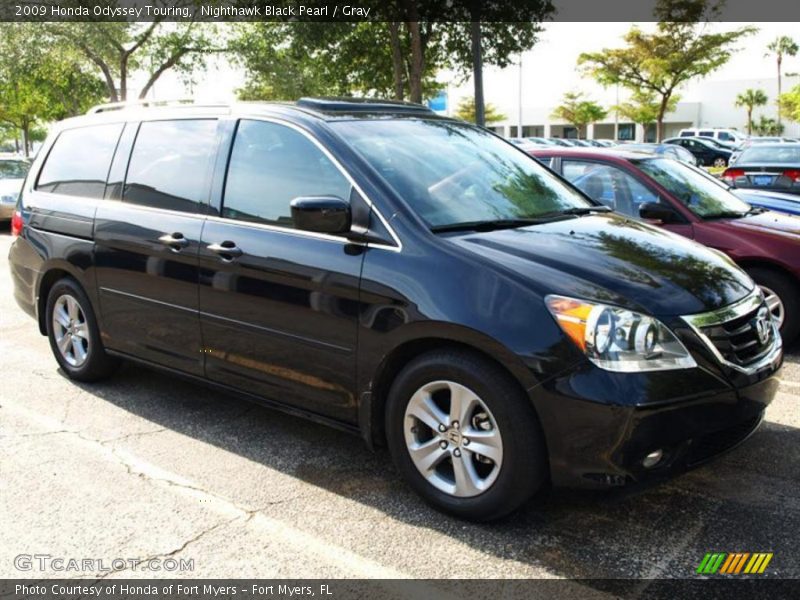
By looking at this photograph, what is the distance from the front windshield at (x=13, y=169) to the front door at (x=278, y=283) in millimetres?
13869

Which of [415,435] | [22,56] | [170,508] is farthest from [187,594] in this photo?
[22,56]

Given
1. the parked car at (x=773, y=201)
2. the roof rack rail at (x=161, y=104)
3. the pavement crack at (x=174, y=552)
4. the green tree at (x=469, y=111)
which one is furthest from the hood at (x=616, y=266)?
the green tree at (x=469, y=111)

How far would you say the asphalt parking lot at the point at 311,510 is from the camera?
119 inches

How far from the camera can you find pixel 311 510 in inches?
136

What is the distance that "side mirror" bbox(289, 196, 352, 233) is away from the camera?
138 inches

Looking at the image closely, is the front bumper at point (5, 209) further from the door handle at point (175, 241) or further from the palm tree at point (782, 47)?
the palm tree at point (782, 47)

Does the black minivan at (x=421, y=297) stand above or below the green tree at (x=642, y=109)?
below

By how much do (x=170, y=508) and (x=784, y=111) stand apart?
65827 millimetres

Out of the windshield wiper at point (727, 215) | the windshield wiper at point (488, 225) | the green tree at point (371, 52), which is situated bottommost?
the windshield wiper at point (727, 215)

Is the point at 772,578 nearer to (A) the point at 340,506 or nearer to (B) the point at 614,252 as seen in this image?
(B) the point at 614,252

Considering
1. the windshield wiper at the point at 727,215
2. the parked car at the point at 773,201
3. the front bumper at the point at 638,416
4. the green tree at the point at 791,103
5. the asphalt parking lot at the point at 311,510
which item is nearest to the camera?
the front bumper at the point at 638,416

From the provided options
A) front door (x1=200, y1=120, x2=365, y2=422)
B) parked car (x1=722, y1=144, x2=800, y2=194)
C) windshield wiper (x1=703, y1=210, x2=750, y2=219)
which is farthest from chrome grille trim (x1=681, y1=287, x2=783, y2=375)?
parked car (x1=722, y1=144, x2=800, y2=194)

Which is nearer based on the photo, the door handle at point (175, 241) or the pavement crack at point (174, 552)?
the pavement crack at point (174, 552)

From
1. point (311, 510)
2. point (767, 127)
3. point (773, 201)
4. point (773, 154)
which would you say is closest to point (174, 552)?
point (311, 510)
